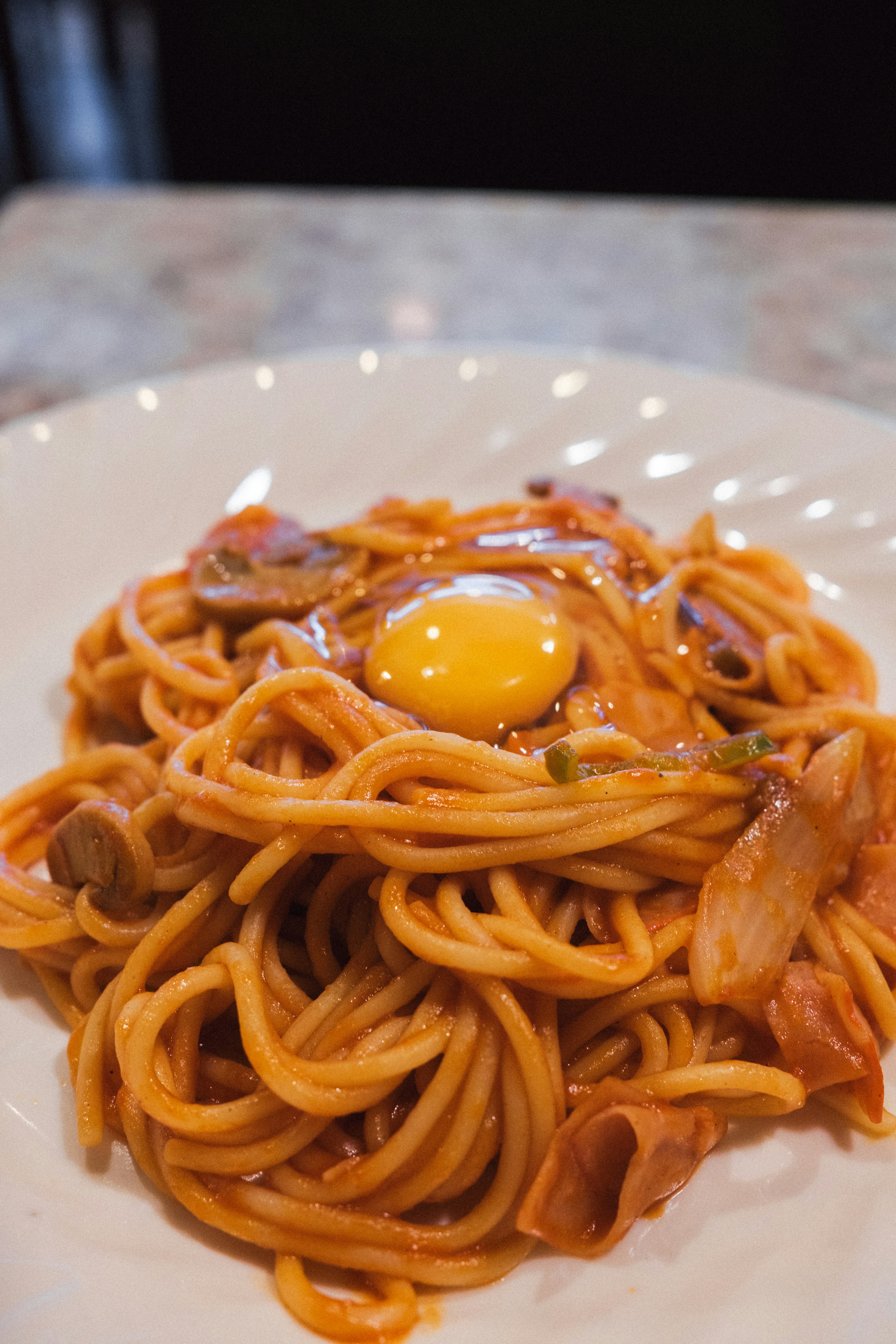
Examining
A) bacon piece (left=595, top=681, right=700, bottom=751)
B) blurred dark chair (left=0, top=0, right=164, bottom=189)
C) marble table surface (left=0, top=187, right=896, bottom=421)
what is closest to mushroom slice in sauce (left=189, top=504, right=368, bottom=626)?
bacon piece (left=595, top=681, right=700, bottom=751)

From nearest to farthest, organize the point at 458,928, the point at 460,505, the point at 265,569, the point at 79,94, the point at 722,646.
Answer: the point at 458,928
the point at 722,646
the point at 265,569
the point at 460,505
the point at 79,94

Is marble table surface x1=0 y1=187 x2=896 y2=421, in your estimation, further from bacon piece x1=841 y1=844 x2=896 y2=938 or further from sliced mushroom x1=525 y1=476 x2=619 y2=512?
bacon piece x1=841 y1=844 x2=896 y2=938

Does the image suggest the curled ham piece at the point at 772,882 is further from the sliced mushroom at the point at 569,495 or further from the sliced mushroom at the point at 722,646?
the sliced mushroom at the point at 569,495

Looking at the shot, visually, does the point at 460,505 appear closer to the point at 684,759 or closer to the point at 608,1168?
the point at 684,759

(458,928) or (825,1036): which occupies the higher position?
(458,928)

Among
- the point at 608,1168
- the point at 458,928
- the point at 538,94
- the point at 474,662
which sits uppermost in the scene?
the point at 538,94

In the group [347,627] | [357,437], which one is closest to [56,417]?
[357,437]

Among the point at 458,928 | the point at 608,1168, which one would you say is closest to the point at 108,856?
the point at 458,928
